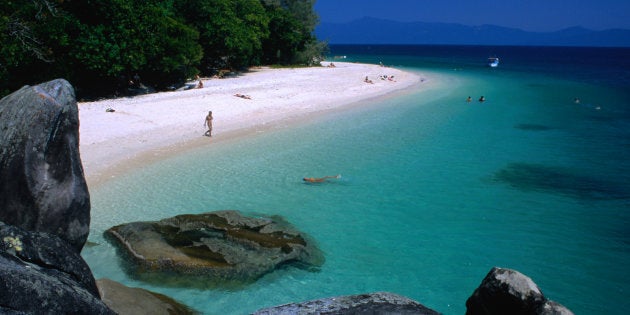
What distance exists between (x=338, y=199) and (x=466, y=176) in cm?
624

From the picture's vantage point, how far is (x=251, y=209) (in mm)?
14516

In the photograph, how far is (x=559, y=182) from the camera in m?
18.2

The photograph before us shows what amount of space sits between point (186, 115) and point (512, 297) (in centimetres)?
2293

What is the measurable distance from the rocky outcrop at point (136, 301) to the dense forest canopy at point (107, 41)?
1595cm

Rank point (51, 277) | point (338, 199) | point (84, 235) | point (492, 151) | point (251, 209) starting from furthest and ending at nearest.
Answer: point (492, 151) → point (338, 199) → point (251, 209) → point (84, 235) → point (51, 277)

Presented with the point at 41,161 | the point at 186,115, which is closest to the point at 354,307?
the point at 41,161

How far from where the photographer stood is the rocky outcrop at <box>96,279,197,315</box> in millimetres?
7645

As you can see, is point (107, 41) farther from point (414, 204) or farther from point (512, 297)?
point (512, 297)

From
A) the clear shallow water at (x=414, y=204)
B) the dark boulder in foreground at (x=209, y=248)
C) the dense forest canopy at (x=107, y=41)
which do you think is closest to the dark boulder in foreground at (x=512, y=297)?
the clear shallow water at (x=414, y=204)

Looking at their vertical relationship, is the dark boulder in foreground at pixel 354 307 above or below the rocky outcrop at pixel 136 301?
above

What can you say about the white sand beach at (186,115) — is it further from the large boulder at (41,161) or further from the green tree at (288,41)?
the green tree at (288,41)

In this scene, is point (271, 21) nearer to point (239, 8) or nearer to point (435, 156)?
point (239, 8)

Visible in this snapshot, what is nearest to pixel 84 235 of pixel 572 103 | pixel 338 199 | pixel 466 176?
pixel 338 199

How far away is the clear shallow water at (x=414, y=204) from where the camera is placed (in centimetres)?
1031
